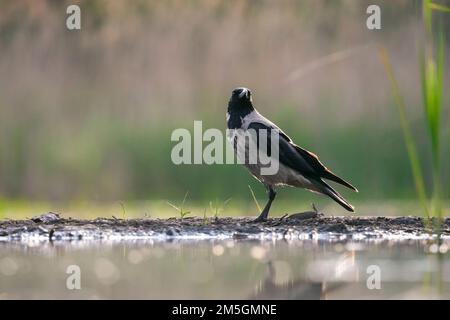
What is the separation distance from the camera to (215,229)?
8141mm

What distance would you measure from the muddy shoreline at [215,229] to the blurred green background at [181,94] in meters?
2.01

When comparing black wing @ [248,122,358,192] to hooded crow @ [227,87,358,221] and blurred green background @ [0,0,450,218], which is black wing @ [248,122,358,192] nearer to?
hooded crow @ [227,87,358,221]

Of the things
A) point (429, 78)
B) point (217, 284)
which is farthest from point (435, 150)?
point (217, 284)

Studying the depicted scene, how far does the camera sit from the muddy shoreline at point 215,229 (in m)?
7.89

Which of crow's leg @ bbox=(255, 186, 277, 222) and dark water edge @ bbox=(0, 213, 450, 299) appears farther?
crow's leg @ bbox=(255, 186, 277, 222)

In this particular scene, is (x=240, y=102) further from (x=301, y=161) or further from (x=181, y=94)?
(x=181, y=94)

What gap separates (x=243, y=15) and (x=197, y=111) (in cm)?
211

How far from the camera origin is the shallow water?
5453 millimetres

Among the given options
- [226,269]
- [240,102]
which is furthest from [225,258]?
[240,102]

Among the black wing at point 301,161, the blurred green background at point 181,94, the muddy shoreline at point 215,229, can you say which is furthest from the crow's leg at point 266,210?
the blurred green background at point 181,94

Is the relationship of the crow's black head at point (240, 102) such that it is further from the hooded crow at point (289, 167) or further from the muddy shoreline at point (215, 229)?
the muddy shoreline at point (215, 229)

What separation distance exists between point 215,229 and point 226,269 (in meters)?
1.90

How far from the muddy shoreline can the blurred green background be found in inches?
79.0

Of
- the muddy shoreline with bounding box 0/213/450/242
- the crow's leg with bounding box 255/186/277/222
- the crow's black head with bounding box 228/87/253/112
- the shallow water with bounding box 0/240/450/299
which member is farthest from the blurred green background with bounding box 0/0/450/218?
the shallow water with bounding box 0/240/450/299
